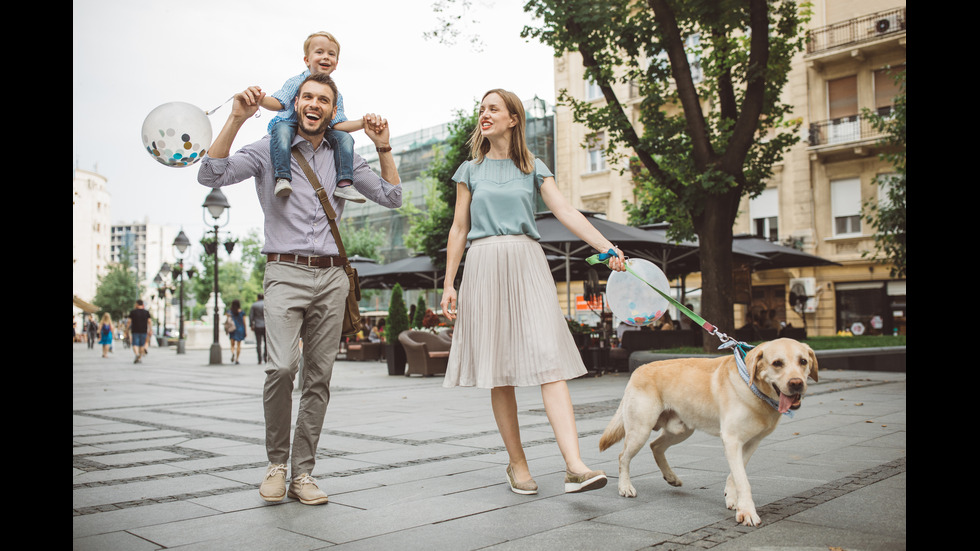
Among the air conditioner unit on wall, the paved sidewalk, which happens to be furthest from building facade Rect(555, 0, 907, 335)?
the paved sidewalk

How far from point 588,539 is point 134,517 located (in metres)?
2.09

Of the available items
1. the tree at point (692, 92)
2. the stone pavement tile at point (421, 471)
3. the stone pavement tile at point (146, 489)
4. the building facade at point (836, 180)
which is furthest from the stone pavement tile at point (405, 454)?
the building facade at point (836, 180)

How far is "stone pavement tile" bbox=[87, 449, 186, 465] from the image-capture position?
17.1 feet

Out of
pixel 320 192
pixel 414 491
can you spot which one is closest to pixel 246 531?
pixel 414 491

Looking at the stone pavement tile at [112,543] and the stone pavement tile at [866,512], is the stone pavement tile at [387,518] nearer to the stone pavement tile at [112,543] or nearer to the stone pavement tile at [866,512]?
the stone pavement tile at [112,543]

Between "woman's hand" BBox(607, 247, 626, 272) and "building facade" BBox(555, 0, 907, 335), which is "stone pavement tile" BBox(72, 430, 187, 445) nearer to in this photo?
"woman's hand" BBox(607, 247, 626, 272)

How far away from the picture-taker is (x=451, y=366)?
420cm

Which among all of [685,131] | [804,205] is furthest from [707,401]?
[804,205]

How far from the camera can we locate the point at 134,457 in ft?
17.8

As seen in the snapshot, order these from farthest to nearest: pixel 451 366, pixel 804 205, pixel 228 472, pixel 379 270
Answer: pixel 804 205, pixel 379 270, pixel 228 472, pixel 451 366

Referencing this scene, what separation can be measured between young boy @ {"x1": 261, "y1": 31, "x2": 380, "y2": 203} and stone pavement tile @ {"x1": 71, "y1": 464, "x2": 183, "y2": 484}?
212cm
